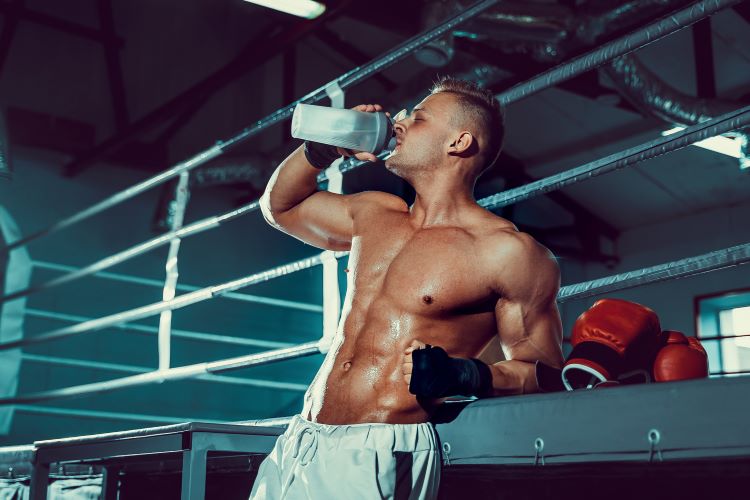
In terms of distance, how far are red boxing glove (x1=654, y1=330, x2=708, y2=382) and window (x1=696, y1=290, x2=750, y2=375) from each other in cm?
634

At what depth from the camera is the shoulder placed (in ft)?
5.37

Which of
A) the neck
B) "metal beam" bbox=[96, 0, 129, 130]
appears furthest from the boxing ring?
"metal beam" bbox=[96, 0, 129, 130]

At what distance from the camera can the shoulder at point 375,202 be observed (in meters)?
1.64

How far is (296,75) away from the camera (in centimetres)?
805

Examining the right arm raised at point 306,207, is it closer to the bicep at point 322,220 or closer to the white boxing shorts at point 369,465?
the bicep at point 322,220

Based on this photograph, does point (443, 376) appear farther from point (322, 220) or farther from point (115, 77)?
point (115, 77)

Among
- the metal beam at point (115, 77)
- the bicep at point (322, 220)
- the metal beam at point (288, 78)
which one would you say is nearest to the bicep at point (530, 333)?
the bicep at point (322, 220)

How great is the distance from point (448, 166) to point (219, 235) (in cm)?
628

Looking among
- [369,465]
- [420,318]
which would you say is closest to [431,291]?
[420,318]

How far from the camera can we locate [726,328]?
25.7 feet

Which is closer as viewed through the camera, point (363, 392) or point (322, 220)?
point (363, 392)

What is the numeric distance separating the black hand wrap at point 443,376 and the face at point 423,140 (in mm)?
459

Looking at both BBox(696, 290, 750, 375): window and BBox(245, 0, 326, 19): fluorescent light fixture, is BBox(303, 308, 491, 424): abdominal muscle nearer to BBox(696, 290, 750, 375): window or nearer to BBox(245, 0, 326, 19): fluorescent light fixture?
BBox(245, 0, 326, 19): fluorescent light fixture

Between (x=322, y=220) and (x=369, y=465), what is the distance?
57 centimetres
